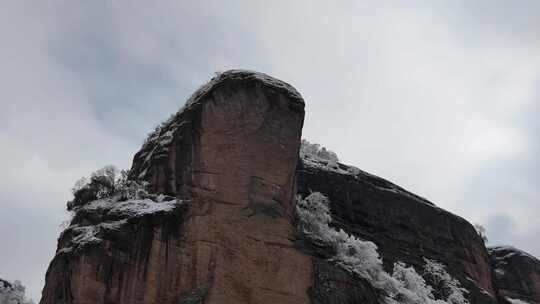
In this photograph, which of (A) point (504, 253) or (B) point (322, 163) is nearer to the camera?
(B) point (322, 163)

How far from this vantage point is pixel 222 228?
112 feet

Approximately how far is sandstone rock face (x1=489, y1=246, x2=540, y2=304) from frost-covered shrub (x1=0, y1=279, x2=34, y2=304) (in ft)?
134

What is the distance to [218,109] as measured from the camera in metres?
37.4

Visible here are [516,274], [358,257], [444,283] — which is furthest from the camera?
[516,274]

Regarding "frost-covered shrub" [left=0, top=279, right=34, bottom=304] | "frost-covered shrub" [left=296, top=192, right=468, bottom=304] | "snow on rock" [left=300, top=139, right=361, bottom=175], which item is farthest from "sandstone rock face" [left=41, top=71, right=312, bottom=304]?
"frost-covered shrub" [left=0, top=279, right=34, bottom=304]

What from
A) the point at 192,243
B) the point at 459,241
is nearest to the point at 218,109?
the point at 192,243

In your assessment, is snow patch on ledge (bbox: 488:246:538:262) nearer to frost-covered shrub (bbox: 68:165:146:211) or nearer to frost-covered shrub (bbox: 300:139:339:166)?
frost-covered shrub (bbox: 300:139:339:166)

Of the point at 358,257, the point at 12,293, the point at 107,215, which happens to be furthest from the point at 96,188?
the point at 12,293

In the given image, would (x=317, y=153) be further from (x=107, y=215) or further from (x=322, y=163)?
(x=107, y=215)

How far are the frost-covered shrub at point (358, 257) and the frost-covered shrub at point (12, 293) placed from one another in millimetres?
31421

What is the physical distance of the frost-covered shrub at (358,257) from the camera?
127 ft

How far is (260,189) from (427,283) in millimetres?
18219

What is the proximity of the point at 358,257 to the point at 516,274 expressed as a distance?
26.1m

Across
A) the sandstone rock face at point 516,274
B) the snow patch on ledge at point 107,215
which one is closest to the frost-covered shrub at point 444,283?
the sandstone rock face at point 516,274
